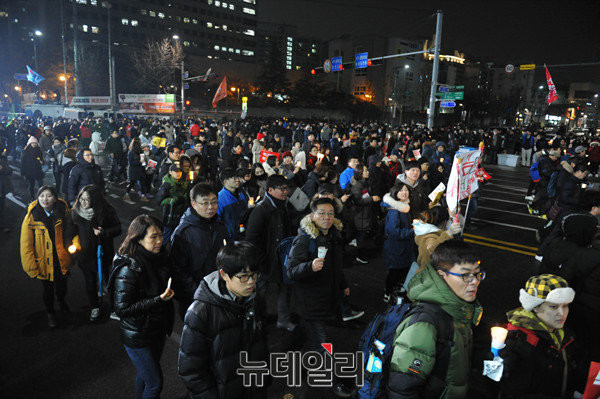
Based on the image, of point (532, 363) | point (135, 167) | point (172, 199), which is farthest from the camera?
point (135, 167)

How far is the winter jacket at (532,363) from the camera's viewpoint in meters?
2.46

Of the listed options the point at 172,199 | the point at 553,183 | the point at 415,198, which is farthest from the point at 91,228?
the point at 553,183

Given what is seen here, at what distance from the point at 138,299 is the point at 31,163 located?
996 centimetres

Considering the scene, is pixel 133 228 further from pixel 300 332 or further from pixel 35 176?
pixel 35 176

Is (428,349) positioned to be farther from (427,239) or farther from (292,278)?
(427,239)

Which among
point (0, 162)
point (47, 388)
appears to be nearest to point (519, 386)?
point (47, 388)

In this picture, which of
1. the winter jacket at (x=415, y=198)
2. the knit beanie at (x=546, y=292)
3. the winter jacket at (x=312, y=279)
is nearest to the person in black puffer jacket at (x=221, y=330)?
the winter jacket at (x=312, y=279)

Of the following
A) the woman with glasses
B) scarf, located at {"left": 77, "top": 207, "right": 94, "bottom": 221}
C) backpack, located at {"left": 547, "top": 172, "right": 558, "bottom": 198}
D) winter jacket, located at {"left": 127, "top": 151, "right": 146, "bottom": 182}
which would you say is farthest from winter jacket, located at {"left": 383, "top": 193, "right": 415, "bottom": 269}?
winter jacket, located at {"left": 127, "top": 151, "right": 146, "bottom": 182}

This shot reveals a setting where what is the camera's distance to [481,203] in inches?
517

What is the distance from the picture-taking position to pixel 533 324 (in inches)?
102

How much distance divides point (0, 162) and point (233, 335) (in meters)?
9.08

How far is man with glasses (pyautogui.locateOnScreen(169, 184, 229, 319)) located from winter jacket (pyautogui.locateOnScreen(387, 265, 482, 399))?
222 centimetres

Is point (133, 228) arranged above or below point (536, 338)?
above

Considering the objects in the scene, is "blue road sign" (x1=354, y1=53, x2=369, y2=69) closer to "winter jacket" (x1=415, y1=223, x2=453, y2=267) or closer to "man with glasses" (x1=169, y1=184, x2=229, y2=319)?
"winter jacket" (x1=415, y1=223, x2=453, y2=267)
